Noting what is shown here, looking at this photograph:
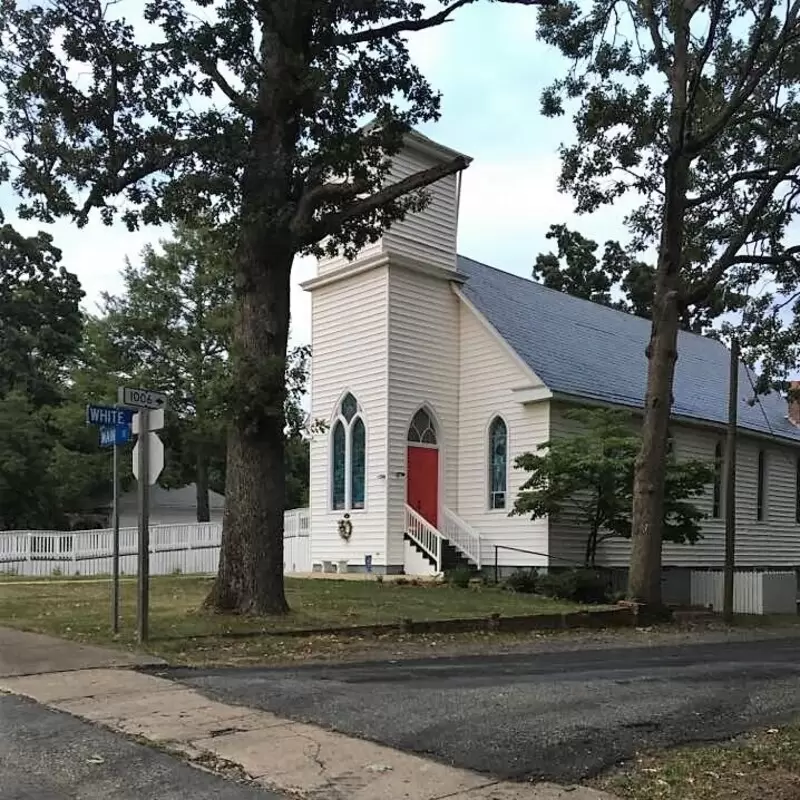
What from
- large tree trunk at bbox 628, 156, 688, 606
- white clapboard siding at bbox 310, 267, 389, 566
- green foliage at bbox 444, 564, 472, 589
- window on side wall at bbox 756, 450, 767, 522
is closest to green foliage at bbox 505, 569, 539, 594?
green foliage at bbox 444, 564, 472, 589

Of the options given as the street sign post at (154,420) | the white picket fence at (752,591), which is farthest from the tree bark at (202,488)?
the street sign post at (154,420)

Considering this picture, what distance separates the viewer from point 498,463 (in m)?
23.0

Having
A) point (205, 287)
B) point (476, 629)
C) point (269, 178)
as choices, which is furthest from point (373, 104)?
point (205, 287)

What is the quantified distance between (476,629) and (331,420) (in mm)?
10649

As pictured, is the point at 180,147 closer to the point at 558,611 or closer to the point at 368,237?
the point at 368,237

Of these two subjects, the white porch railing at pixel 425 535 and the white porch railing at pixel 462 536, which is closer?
the white porch railing at pixel 425 535

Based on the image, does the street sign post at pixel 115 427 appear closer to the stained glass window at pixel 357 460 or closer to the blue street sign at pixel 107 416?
the blue street sign at pixel 107 416

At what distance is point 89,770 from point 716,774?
150 inches

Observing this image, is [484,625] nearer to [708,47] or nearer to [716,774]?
[716,774]

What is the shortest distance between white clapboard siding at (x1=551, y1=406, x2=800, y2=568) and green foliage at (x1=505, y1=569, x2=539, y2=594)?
3567mm

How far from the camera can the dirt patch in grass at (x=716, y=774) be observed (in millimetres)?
5383

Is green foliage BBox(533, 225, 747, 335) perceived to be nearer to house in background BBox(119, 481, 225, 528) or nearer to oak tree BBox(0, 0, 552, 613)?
house in background BBox(119, 481, 225, 528)

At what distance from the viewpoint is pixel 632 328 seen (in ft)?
101

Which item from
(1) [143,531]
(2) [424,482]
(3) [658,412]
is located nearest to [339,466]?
(2) [424,482]
